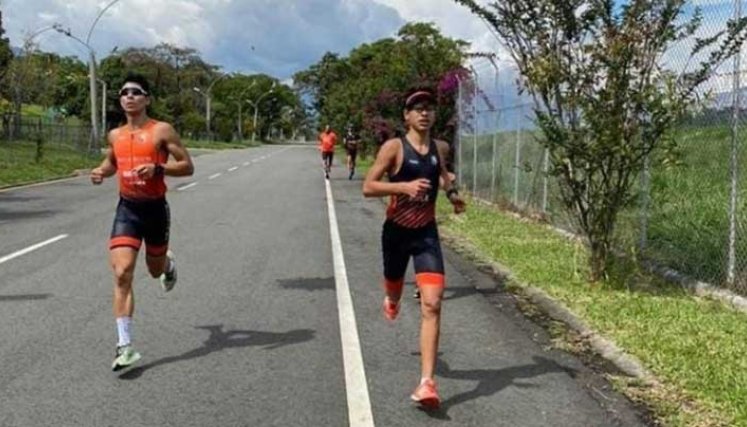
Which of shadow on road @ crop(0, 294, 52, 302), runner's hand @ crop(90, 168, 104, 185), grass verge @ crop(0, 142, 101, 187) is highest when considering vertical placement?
runner's hand @ crop(90, 168, 104, 185)

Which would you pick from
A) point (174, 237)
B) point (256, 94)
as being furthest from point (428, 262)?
point (256, 94)

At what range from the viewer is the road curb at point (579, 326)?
18.8 feet

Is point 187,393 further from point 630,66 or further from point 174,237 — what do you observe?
point 174,237

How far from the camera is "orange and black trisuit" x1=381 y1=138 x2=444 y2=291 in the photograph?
5055 mm

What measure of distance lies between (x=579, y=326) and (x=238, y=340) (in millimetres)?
2659

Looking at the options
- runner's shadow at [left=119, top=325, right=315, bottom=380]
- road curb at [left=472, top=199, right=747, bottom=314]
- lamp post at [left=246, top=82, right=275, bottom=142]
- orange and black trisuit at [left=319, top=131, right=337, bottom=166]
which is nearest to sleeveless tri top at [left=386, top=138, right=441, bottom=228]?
runner's shadow at [left=119, top=325, right=315, bottom=380]

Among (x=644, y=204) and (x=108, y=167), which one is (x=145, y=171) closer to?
(x=108, y=167)

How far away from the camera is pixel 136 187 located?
5855 millimetres

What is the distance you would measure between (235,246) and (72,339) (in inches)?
213

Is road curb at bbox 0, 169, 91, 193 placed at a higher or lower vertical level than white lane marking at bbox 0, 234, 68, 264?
higher

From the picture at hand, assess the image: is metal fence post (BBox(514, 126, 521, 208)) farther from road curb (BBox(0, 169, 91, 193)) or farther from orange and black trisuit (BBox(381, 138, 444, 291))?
road curb (BBox(0, 169, 91, 193))

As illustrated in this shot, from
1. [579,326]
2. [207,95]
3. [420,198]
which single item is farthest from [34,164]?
[207,95]

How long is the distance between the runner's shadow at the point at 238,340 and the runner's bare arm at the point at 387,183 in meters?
1.79

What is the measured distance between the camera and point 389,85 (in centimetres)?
2753
